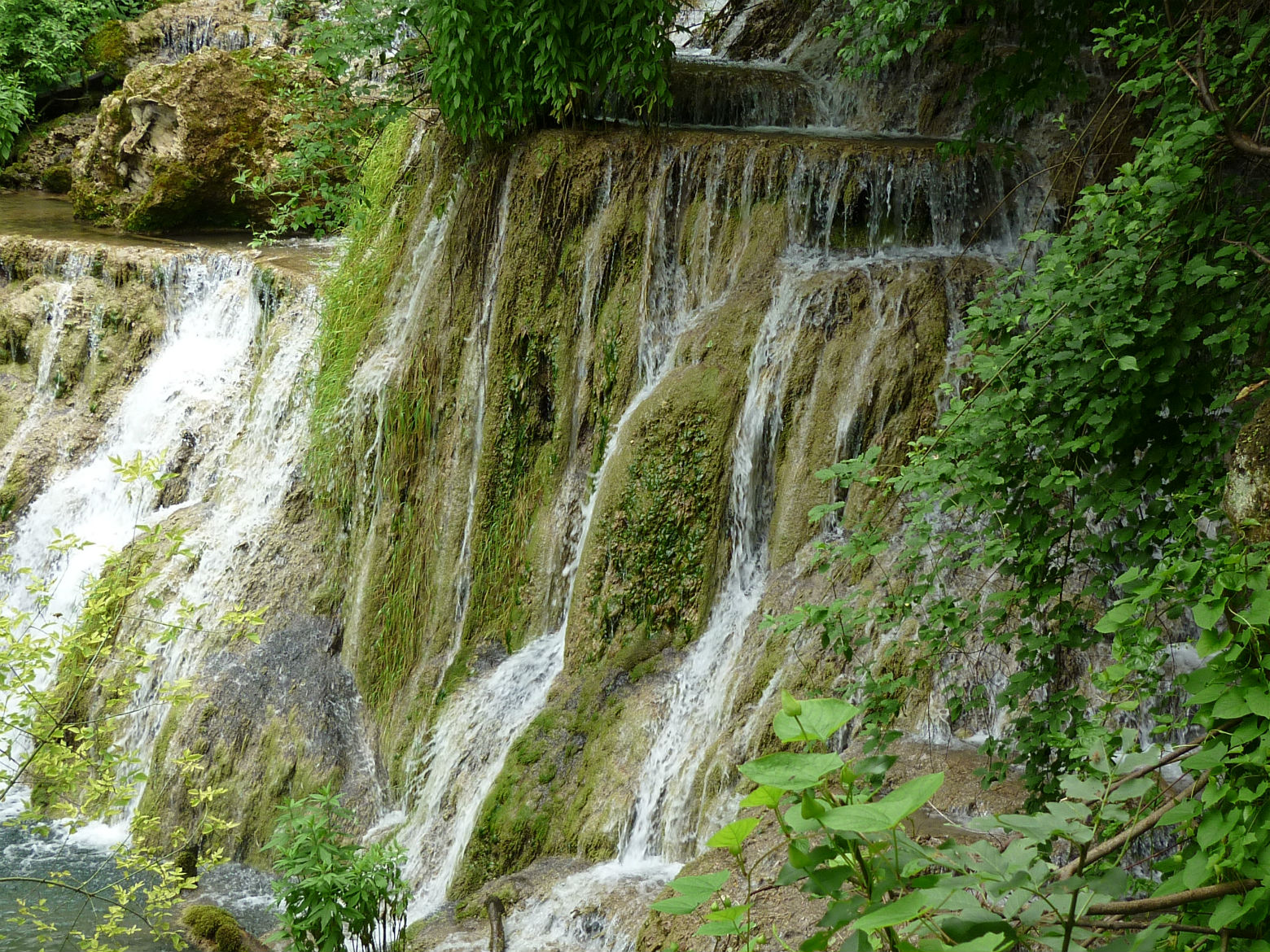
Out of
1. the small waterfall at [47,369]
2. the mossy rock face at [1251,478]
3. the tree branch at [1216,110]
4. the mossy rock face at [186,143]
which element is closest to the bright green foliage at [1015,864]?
the mossy rock face at [1251,478]

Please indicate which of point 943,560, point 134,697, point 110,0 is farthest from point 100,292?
point 943,560

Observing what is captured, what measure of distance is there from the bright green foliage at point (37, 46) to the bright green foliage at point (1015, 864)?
1778 cm

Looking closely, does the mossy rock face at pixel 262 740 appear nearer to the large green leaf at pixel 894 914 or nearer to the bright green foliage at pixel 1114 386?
the bright green foliage at pixel 1114 386

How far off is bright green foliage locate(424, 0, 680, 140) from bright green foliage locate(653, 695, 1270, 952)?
5825 mm

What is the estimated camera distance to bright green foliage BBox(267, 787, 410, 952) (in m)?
4.51

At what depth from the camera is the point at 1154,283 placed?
3062 mm

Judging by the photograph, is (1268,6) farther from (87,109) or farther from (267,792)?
(87,109)

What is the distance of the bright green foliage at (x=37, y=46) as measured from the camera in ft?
51.0

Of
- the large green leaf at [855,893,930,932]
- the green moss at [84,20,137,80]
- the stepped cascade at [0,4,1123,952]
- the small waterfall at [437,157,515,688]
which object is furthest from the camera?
the green moss at [84,20,137,80]

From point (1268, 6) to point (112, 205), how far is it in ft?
45.0

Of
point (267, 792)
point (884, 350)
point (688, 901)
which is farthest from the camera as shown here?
point (267, 792)

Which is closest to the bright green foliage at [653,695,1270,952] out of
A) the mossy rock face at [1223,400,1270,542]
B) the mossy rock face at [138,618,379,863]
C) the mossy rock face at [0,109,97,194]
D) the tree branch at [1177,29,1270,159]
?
the mossy rock face at [1223,400,1270,542]

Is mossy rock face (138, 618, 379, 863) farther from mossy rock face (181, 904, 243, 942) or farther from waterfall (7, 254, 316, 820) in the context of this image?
mossy rock face (181, 904, 243, 942)

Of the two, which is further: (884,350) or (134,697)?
(134,697)
